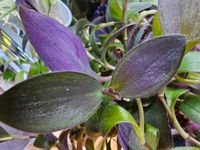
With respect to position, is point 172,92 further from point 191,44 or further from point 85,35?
point 85,35

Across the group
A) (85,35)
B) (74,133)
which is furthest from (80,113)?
(85,35)

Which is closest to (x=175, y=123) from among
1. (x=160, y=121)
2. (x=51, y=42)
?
(x=160, y=121)

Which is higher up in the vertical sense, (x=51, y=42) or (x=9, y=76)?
(x=51, y=42)

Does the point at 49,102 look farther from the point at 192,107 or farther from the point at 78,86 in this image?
the point at 192,107

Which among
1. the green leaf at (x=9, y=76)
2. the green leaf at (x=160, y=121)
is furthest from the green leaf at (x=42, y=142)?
the green leaf at (x=9, y=76)

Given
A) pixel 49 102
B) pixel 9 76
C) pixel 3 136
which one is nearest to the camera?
pixel 49 102

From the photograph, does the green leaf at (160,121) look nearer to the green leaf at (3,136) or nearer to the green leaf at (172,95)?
the green leaf at (172,95)

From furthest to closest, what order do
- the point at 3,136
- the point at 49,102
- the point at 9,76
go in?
the point at 9,76
the point at 3,136
the point at 49,102
